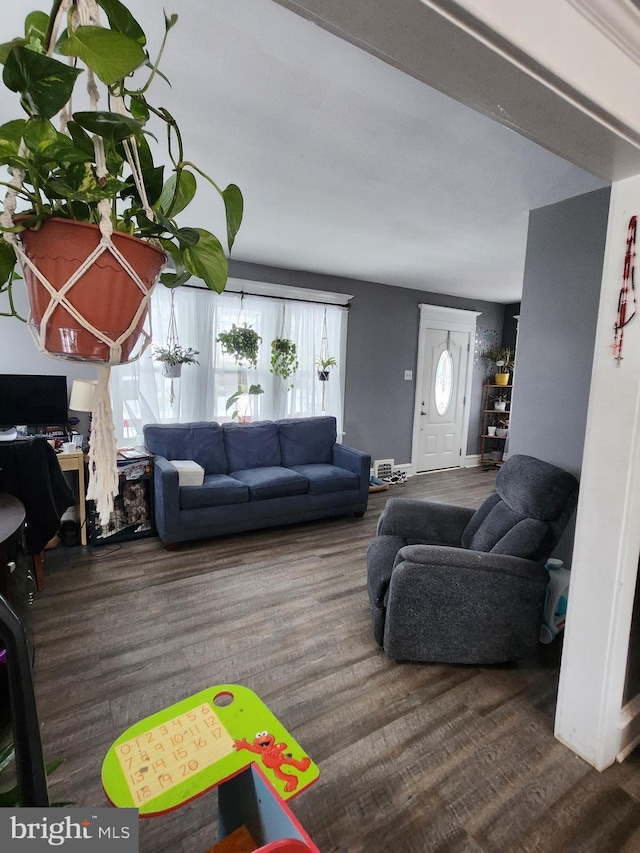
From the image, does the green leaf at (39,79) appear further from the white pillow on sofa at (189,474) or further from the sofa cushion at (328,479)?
the sofa cushion at (328,479)

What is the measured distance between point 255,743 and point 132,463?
2.74 m

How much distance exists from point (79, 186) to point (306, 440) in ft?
13.1

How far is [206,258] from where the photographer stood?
2.25 ft

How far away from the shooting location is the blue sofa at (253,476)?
3.43 metres

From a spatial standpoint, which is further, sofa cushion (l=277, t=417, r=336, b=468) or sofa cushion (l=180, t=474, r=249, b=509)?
sofa cushion (l=277, t=417, r=336, b=468)

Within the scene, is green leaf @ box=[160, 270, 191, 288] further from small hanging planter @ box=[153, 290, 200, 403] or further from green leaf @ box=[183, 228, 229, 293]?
small hanging planter @ box=[153, 290, 200, 403]

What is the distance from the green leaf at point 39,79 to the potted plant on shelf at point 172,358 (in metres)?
3.52

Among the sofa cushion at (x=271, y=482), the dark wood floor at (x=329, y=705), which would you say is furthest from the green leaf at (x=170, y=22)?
the sofa cushion at (x=271, y=482)

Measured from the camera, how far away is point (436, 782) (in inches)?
62.1

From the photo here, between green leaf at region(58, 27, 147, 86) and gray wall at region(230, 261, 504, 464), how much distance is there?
14.6 ft

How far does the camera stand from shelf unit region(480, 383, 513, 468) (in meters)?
6.70

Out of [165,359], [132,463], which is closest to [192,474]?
[132,463]

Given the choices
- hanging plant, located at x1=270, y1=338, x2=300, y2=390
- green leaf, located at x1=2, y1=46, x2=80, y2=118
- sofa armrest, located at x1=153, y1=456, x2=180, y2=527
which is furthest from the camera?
hanging plant, located at x1=270, y1=338, x2=300, y2=390

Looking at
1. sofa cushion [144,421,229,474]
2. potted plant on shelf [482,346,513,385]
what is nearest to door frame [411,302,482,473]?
potted plant on shelf [482,346,513,385]
